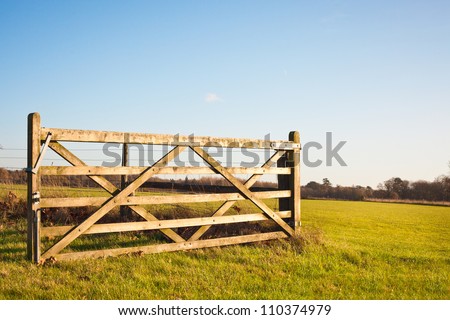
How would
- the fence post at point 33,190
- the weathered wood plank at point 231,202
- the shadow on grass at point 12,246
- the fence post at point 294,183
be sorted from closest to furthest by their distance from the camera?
the fence post at point 33,190, the shadow on grass at point 12,246, the weathered wood plank at point 231,202, the fence post at point 294,183

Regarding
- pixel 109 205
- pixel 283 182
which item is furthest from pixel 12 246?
pixel 283 182

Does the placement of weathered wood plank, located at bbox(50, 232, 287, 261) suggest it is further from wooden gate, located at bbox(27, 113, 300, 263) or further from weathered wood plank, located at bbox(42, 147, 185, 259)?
weathered wood plank, located at bbox(42, 147, 185, 259)

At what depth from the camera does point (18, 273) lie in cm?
630

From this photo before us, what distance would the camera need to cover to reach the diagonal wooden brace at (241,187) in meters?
8.20

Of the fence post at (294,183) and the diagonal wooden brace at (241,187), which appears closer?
the diagonal wooden brace at (241,187)

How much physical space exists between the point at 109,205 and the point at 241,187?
2.84 metres

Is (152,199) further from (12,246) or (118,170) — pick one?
(12,246)

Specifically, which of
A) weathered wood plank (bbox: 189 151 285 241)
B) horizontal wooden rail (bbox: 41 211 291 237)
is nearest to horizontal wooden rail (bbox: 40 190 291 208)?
weathered wood plank (bbox: 189 151 285 241)

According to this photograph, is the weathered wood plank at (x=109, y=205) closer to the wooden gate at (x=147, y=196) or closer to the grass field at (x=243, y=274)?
the wooden gate at (x=147, y=196)

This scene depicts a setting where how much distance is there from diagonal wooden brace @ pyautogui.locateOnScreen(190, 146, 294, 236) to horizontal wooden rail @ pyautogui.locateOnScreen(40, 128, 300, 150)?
25 centimetres

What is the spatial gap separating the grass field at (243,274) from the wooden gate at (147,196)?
11.6 inches

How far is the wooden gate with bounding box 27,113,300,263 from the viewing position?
22.8 feet

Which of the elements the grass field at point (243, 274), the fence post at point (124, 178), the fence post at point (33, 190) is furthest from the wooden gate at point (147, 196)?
the fence post at point (124, 178)
